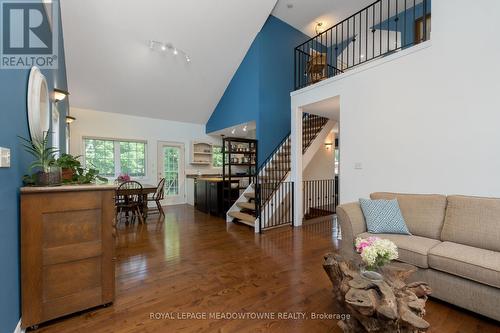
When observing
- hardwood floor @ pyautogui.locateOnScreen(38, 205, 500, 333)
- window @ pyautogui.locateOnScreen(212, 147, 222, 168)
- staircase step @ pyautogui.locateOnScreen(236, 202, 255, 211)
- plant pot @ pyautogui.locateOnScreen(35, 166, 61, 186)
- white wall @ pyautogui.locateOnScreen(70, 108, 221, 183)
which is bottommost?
hardwood floor @ pyautogui.locateOnScreen(38, 205, 500, 333)

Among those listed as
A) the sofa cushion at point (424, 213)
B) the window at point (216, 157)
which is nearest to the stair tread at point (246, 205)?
the sofa cushion at point (424, 213)

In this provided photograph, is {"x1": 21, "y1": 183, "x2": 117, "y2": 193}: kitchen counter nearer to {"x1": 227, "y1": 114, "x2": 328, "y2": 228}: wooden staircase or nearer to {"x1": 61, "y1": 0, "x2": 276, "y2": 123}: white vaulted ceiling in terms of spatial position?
{"x1": 227, "y1": 114, "x2": 328, "y2": 228}: wooden staircase

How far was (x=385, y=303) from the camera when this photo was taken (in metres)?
1.30

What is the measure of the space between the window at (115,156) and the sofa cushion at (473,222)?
22.8 ft

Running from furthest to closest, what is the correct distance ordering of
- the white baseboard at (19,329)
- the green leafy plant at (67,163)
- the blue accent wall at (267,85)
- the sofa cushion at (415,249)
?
the blue accent wall at (267,85)
the sofa cushion at (415,249)
the green leafy plant at (67,163)
the white baseboard at (19,329)

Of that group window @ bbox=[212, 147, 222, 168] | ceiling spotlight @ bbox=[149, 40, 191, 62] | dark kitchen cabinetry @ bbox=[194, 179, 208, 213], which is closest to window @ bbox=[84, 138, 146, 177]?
dark kitchen cabinetry @ bbox=[194, 179, 208, 213]

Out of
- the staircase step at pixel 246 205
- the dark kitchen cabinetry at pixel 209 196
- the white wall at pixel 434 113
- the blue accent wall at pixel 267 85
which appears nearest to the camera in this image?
the white wall at pixel 434 113

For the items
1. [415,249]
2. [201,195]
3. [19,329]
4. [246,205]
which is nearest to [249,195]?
[246,205]

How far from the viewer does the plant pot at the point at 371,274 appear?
1.45 m

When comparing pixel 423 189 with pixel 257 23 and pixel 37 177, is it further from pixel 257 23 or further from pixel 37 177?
pixel 257 23

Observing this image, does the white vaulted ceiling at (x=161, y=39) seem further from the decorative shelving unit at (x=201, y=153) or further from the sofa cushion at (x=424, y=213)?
the sofa cushion at (x=424, y=213)

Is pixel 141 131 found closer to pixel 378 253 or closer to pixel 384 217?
pixel 384 217

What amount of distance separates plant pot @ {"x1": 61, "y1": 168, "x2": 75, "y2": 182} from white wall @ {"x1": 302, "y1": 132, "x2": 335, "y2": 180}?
5.85 metres

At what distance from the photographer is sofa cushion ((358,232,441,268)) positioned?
2107mm
